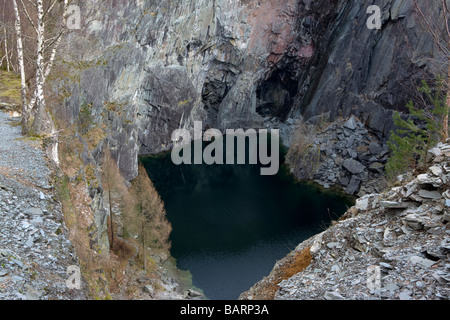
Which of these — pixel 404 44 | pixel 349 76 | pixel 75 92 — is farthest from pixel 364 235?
pixel 349 76

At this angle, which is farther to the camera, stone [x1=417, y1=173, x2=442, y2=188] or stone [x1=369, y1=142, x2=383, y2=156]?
stone [x1=369, y1=142, x2=383, y2=156]

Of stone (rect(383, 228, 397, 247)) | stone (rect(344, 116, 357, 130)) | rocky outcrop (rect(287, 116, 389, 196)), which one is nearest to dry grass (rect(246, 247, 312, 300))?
stone (rect(383, 228, 397, 247))

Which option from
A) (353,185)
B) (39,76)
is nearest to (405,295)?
(39,76)

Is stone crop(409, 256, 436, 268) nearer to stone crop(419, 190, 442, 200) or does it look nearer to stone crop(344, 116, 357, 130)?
stone crop(419, 190, 442, 200)

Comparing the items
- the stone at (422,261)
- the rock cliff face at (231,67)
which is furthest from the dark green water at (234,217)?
the stone at (422,261)

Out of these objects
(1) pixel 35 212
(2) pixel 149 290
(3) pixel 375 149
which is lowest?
(2) pixel 149 290

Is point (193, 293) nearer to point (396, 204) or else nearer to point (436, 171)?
point (396, 204)

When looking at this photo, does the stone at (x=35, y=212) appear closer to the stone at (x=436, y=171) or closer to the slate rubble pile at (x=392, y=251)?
the slate rubble pile at (x=392, y=251)
